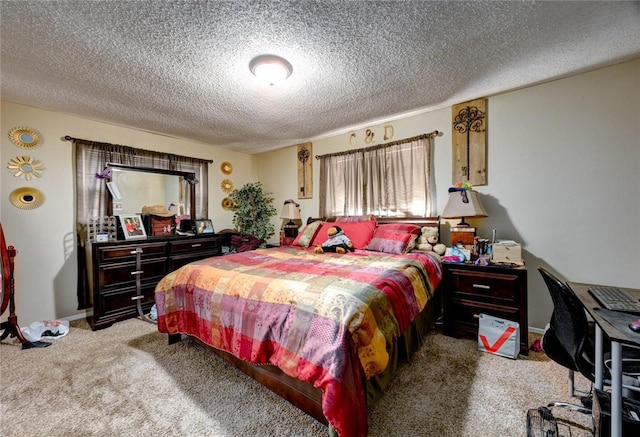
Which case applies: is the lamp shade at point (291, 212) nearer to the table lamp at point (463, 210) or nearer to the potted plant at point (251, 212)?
the potted plant at point (251, 212)

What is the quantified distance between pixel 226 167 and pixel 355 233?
292 cm

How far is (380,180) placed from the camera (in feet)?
11.8

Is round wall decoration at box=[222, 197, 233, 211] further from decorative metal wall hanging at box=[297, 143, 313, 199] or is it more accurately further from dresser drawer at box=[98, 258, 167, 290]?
dresser drawer at box=[98, 258, 167, 290]

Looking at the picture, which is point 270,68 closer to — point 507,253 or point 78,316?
point 507,253

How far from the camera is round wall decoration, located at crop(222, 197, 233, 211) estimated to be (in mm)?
4723

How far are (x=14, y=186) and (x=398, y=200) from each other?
4416 mm

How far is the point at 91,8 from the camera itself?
5.10ft

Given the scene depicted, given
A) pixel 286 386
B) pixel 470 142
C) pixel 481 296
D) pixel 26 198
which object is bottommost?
pixel 286 386

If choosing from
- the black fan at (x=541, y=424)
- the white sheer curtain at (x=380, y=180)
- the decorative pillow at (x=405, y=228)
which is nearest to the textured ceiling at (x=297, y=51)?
the white sheer curtain at (x=380, y=180)

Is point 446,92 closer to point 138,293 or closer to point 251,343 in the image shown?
point 251,343

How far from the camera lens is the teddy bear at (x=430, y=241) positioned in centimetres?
283

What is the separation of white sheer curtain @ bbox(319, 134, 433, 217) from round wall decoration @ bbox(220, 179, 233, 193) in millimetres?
1819

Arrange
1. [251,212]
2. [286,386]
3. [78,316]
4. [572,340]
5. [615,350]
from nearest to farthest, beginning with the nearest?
[615,350] → [572,340] → [286,386] → [78,316] → [251,212]

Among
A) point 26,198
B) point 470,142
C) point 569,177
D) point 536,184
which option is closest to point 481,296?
point 536,184
